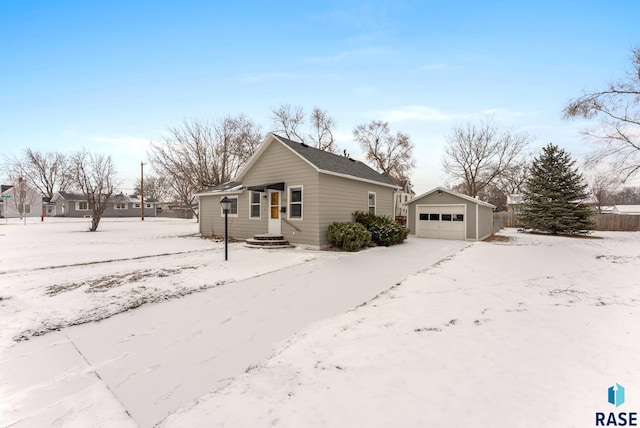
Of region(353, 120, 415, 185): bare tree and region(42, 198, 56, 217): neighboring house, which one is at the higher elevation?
region(353, 120, 415, 185): bare tree

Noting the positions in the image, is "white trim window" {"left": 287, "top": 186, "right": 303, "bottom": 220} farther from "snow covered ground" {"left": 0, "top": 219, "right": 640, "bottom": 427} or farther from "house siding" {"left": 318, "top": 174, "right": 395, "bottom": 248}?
"snow covered ground" {"left": 0, "top": 219, "right": 640, "bottom": 427}

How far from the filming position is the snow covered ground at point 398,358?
208 cm

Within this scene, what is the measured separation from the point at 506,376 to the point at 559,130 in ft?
70.3

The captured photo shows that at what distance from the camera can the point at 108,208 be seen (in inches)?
1614

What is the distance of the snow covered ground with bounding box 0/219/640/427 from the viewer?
2082 millimetres

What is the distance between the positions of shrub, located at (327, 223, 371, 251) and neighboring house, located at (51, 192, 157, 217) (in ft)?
123

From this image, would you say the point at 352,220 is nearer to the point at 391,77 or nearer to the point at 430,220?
the point at 430,220

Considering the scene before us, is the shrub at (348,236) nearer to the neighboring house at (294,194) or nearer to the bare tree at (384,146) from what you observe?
the neighboring house at (294,194)

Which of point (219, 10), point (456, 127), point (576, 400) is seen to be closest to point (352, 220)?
point (219, 10)

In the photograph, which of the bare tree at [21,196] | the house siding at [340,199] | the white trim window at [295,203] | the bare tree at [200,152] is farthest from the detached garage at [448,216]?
the bare tree at [21,196]

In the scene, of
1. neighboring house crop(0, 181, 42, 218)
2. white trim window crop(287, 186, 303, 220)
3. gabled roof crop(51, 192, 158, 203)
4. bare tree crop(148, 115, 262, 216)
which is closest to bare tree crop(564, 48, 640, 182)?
white trim window crop(287, 186, 303, 220)

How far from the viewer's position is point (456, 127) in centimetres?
2917

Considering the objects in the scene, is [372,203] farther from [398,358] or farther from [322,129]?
[322,129]

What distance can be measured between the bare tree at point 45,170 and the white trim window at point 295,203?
44.3 m
